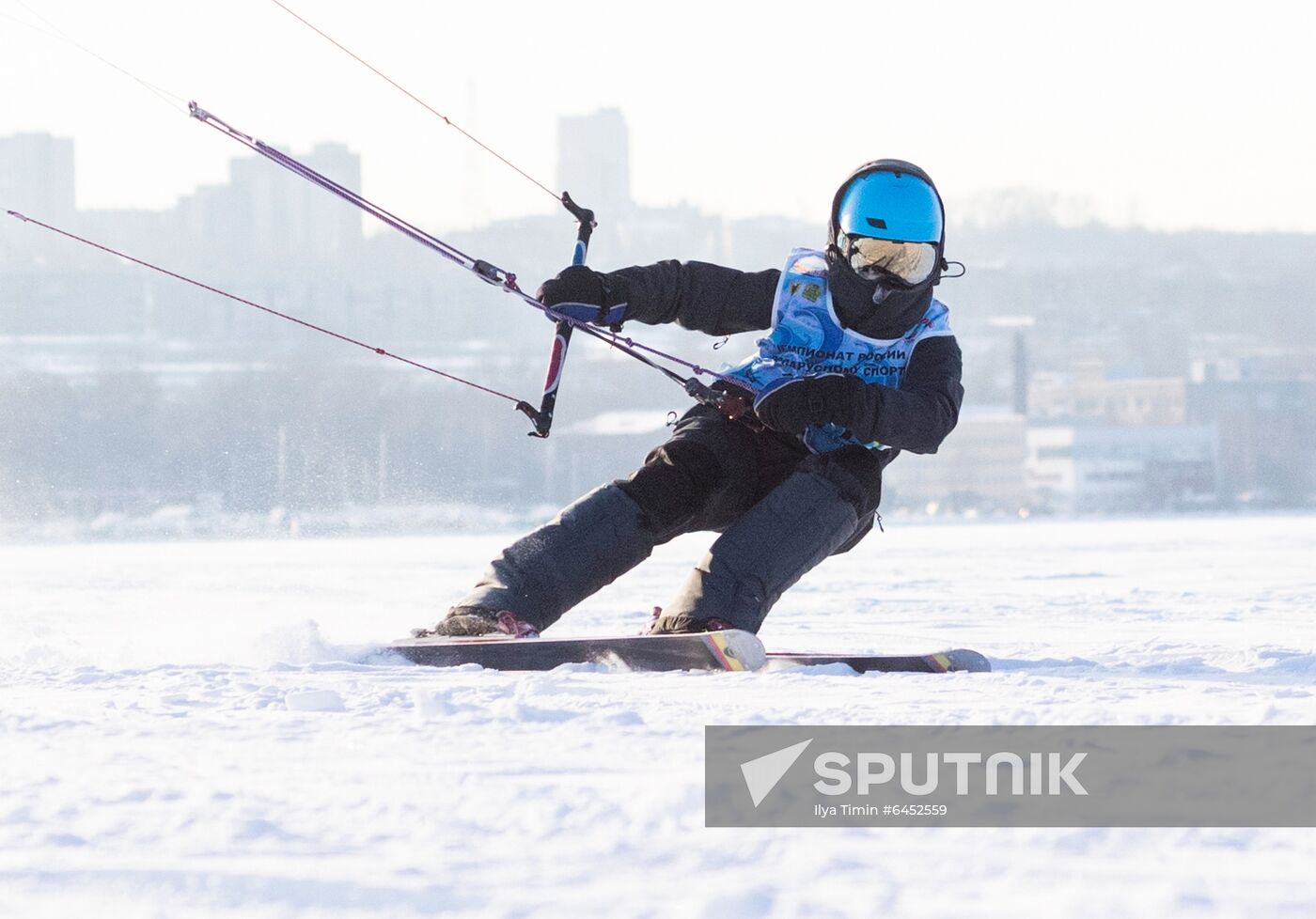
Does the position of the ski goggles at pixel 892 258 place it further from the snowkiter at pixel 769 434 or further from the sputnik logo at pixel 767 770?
the sputnik logo at pixel 767 770

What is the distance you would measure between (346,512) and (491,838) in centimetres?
6207

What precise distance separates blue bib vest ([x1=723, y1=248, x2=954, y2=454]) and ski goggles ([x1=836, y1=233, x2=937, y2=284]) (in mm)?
111

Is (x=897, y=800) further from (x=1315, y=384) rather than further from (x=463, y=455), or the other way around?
(x=1315, y=384)

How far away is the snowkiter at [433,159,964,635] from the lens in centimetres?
370

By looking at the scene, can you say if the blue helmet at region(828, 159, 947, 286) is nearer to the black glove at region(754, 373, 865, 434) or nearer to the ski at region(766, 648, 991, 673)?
the black glove at region(754, 373, 865, 434)

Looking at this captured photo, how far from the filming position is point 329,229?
8938cm

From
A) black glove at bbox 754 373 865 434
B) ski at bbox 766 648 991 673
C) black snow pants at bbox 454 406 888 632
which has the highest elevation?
black glove at bbox 754 373 865 434

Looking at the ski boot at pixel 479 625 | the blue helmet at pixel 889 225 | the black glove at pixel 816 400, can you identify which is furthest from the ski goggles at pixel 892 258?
the ski boot at pixel 479 625

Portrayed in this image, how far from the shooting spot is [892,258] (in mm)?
3828

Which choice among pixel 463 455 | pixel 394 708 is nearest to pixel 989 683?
pixel 394 708

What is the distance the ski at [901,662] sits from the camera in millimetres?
3514

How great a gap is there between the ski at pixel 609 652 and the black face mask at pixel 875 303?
2.72 feet

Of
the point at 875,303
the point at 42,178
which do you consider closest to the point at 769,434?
the point at 875,303

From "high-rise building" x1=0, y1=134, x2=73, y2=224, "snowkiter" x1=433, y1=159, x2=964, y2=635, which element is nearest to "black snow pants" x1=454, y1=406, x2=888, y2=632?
"snowkiter" x1=433, y1=159, x2=964, y2=635
